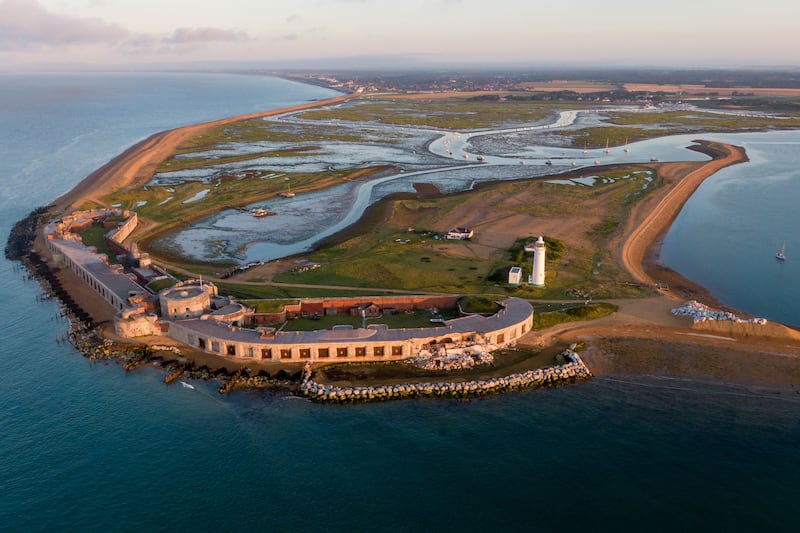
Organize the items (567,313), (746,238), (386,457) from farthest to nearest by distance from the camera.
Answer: (746,238)
(567,313)
(386,457)

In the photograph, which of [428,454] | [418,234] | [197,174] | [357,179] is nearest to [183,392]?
[428,454]

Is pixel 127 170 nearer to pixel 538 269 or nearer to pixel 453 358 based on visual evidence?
pixel 538 269

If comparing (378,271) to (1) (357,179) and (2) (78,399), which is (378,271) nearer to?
(2) (78,399)

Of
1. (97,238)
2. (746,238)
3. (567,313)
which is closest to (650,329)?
(567,313)

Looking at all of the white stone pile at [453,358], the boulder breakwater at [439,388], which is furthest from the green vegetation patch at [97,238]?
the white stone pile at [453,358]

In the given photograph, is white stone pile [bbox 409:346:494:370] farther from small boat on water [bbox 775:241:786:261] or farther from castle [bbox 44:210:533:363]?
small boat on water [bbox 775:241:786:261]

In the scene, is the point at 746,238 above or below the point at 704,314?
above
